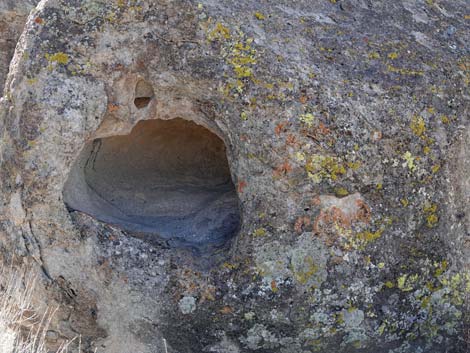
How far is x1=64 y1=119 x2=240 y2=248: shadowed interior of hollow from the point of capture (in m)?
3.99

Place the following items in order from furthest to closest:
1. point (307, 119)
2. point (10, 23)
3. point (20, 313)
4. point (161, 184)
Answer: point (10, 23) → point (161, 184) → point (20, 313) → point (307, 119)

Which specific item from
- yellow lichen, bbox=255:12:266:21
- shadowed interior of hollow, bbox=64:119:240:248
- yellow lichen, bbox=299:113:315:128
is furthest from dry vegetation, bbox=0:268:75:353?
yellow lichen, bbox=255:12:266:21

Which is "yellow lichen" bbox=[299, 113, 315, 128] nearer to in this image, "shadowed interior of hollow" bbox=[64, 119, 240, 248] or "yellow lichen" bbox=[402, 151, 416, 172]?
"yellow lichen" bbox=[402, 151, 416, 172]

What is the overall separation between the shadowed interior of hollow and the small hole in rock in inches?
24.0

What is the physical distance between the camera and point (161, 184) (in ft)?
15.5

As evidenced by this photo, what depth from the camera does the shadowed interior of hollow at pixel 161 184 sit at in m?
3.99

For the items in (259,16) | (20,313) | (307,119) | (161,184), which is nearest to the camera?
(307,119)

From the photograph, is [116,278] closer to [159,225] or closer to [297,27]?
[159,225]

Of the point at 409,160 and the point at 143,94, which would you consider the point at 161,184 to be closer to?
the point at 143,94

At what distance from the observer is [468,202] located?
3805mm

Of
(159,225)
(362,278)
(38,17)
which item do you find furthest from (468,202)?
(38,17)

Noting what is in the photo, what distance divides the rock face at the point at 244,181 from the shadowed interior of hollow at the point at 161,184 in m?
0.34

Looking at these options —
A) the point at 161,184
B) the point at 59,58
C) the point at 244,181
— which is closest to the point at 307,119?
the point at 244,181

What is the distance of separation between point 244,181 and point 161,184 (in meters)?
1.34
